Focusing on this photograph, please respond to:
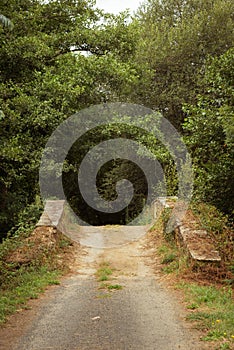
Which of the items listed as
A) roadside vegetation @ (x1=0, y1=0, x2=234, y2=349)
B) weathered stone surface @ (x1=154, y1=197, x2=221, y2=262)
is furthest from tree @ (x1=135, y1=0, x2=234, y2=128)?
weathered stone surface @ (x1=154, y1=197, x2=221, y2=262)

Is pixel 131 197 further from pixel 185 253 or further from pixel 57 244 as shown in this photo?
pixel 185 253

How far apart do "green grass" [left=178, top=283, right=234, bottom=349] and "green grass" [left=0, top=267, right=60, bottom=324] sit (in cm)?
257

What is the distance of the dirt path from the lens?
5484mm

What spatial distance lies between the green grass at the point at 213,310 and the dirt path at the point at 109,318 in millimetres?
213

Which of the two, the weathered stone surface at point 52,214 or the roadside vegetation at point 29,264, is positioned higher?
the weathered stone surface at point 52,214

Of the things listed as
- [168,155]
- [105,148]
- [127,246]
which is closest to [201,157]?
[127,246]

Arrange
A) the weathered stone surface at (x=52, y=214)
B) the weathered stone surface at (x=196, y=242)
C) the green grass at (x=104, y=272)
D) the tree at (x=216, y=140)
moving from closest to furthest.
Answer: the weathered stone surface at (x=196, y=242)
the green grass at (x=104, y=272)
the tree at (x=216, y=140)
the weathered stone surface at (x=52, y=214)

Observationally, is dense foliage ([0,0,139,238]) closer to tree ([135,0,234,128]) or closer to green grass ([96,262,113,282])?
green grass ([96,262,113,282])

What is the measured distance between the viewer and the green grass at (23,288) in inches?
282

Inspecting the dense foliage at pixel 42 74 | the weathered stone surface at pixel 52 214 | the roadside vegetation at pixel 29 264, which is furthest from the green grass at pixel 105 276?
the dense foliage at pixel 42 74

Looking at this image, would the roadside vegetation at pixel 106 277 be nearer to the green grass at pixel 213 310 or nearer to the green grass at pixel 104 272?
the green grass at pixel 104 272

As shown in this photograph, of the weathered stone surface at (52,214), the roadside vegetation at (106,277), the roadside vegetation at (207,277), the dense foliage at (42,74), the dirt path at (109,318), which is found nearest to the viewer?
the dirt path at (109,318)

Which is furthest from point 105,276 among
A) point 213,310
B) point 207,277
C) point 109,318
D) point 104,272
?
point 213,310

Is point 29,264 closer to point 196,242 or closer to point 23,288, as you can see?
point 23,288
